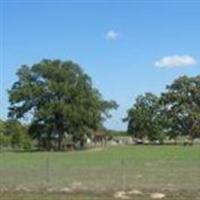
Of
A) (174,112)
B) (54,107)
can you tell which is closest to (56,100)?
(54,107)

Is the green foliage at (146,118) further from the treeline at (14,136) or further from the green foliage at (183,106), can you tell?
the treeline at (14,136)

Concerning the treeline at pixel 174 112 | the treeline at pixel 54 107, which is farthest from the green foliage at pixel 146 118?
the treeline at pixel 54 107

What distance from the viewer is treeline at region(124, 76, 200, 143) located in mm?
168875

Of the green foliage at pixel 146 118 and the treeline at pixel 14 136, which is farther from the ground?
the green foliage at pixel 146 118

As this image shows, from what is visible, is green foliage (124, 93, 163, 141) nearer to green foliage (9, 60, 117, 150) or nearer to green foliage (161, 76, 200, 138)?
green foliage (161, 76, 200, 138)

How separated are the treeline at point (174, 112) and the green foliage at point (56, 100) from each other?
47529mm

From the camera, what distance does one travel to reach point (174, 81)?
168625mm

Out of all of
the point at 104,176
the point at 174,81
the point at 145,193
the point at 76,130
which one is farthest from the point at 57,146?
the point at 145,193

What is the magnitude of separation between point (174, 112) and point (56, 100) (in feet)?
176

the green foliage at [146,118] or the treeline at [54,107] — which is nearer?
the treeline at [54,107]

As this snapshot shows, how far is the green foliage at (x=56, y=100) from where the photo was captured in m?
119

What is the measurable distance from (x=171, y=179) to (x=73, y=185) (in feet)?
20.8

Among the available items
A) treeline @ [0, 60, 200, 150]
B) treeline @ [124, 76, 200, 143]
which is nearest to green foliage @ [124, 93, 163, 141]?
treeline @ [124, 76, 200, 143]

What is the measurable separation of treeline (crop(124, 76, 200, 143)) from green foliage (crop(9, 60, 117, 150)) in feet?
156
